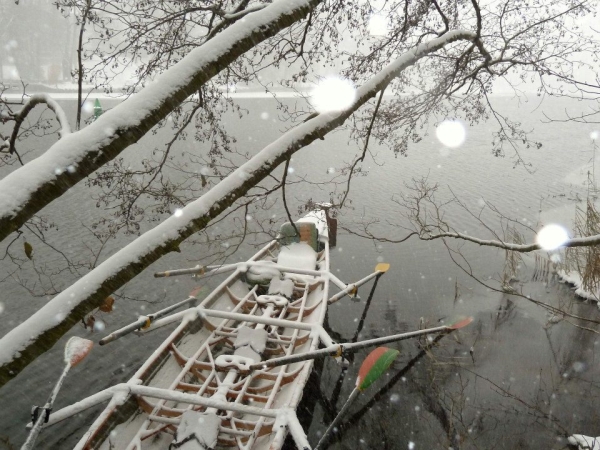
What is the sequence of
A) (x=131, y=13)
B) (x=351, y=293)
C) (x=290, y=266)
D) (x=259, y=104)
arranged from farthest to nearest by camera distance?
(x=259, y=104), (x=290, y=266), (x=351, y=293), (x=131, y=13)

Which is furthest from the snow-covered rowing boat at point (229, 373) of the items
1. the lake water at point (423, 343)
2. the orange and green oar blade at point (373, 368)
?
the lake water at point (423, 343)

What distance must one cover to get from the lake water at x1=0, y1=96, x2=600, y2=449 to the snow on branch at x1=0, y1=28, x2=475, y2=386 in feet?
10.4

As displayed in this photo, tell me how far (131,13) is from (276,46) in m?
1.78

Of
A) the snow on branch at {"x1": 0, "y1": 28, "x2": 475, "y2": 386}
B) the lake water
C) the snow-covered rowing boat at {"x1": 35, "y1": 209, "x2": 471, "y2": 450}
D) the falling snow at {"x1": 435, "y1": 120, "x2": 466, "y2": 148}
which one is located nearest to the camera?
the snow on branch at {"x1": 0, "y1": 28, "x2": 475, "y2": 386}

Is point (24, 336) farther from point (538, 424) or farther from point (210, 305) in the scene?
point (538, 424)

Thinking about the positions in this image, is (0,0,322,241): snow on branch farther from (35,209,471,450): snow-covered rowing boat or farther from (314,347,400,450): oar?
(314,347,400,450): oar

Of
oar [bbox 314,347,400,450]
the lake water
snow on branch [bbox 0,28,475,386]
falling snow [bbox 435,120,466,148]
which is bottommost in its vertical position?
snow on branch [bbox 0,28,475,386]

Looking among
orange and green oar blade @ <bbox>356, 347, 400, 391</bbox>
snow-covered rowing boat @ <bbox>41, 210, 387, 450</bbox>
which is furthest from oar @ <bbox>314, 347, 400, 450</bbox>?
snow-covered rowing boat @ <bbox>41, 210, 387, 450</bbox>

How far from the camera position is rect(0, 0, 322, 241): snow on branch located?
5.68 ft

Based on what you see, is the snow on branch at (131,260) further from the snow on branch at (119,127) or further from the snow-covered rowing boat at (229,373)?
the snow-covered rowing boat at (229,373)

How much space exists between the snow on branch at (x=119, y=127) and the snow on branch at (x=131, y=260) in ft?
1.33

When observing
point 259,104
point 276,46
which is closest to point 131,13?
point 276,46

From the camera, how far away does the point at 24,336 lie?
6.25ft

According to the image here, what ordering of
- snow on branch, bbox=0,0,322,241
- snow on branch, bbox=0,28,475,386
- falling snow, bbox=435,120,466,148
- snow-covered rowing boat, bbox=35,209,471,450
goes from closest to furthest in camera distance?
snow on branch, bbox=0,0,322,241 → snow on branch, bbox=0,28,475,386 → snow-covered rowing boat, bbox=35,209,471,450 → falling snow, bbox=435,120,466,148
